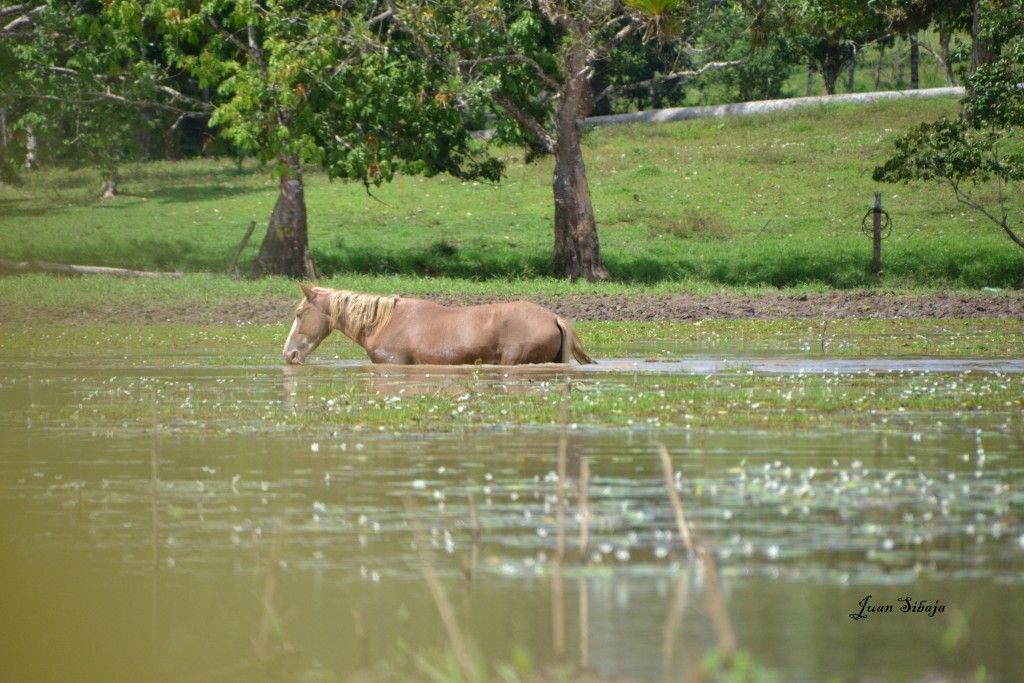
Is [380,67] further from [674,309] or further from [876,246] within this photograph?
[876,246]

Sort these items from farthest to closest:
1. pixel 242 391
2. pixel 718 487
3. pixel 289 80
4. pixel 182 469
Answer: pixel 289 80, pixel 242 391, pixel 182 469, pixel 718 487

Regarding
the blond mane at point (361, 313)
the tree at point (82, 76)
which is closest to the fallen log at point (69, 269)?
the tree at point (82, 76)

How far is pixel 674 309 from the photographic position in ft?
88.5

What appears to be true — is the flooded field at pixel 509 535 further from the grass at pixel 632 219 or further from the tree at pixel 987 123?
the grass at pixel 632 219

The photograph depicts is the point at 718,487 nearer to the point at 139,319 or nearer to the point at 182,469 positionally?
the point at 182,469

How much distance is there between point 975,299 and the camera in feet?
89.5

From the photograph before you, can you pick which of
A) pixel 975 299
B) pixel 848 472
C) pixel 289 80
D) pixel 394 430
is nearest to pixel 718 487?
pixel 848 472

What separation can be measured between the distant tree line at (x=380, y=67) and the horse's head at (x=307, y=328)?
12.7 meters

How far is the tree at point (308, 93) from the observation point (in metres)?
31.6

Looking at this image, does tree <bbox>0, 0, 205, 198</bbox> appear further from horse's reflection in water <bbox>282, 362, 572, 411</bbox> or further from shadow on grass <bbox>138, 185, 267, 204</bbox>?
horse's reflection in water <bbox>282, 362, 572, 411</bbox>

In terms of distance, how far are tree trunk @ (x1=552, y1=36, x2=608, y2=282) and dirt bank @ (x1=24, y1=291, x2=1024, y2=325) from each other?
18.4 ft

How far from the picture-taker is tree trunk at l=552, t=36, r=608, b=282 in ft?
110

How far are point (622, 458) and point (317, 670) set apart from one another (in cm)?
502

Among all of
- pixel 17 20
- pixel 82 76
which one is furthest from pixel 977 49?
pixel 17 20
